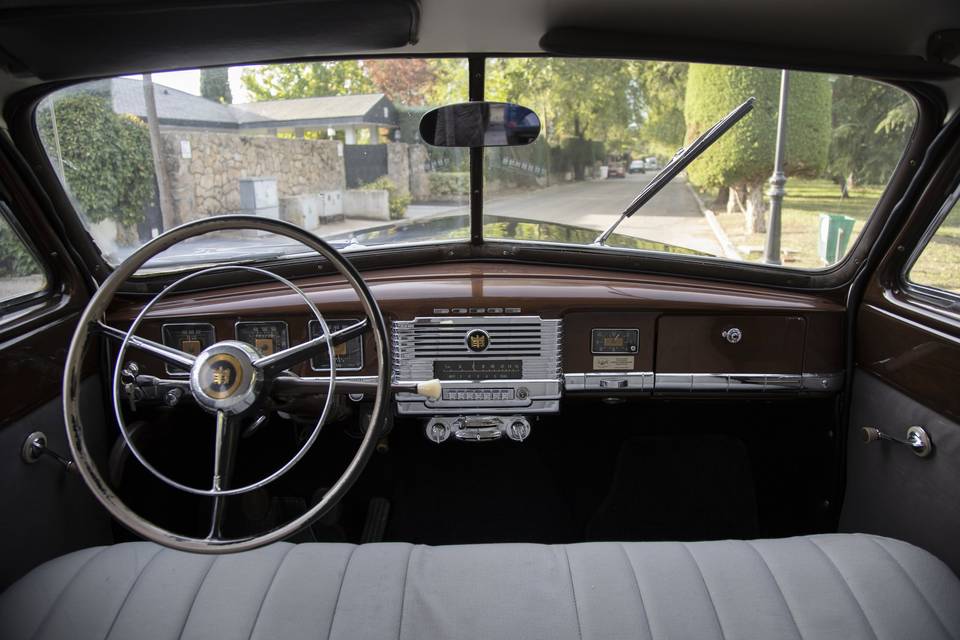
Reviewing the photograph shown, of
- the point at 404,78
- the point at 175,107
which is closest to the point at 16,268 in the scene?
the point at 175,107

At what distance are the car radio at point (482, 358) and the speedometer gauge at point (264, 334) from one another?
1.36ft

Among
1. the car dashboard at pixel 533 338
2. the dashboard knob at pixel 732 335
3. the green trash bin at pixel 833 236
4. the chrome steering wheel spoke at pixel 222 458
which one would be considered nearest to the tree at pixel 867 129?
the green trash bin at pixel 833 236

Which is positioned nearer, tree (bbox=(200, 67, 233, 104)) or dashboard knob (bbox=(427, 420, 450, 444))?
tree (bbox=(200, 67, 233, 104))

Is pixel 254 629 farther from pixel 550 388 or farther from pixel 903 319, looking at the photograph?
pixel 903 319

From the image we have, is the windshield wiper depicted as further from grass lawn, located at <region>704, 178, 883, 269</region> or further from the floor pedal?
the floor pedal

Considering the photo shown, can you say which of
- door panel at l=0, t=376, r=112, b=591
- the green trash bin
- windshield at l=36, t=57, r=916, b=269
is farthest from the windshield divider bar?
door panel at l=0, t=376, r=112, b=591

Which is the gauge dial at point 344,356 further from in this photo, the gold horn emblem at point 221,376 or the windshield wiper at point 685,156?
the windshield wiper at point 685,156

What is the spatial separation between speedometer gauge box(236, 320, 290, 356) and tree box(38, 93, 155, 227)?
2.05ft

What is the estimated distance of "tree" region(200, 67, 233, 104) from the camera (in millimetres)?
2541

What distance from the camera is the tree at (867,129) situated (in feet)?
8.04

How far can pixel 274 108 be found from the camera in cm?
265

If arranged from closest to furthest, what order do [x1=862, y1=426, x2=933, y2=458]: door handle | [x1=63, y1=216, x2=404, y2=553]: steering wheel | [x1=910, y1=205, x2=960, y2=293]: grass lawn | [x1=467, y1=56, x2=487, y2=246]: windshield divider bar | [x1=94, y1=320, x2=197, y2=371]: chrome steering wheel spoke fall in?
[x1=63, y1=216, x2=404, y2=553]: steering wheel, [x1=94, y1=320, x2=197, y2=371]: chrome steering wheel spoke, [x1=862, y1=426, x2=933, y2=458]: door handle, [x1=910, y1=205, x2=960, y2=293]: grass lawn, [x1=467, y1=56, x2=487, y2=246]: windshield divider bar

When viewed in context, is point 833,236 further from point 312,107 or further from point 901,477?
point 312,107

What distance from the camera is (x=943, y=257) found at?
2332 mm
